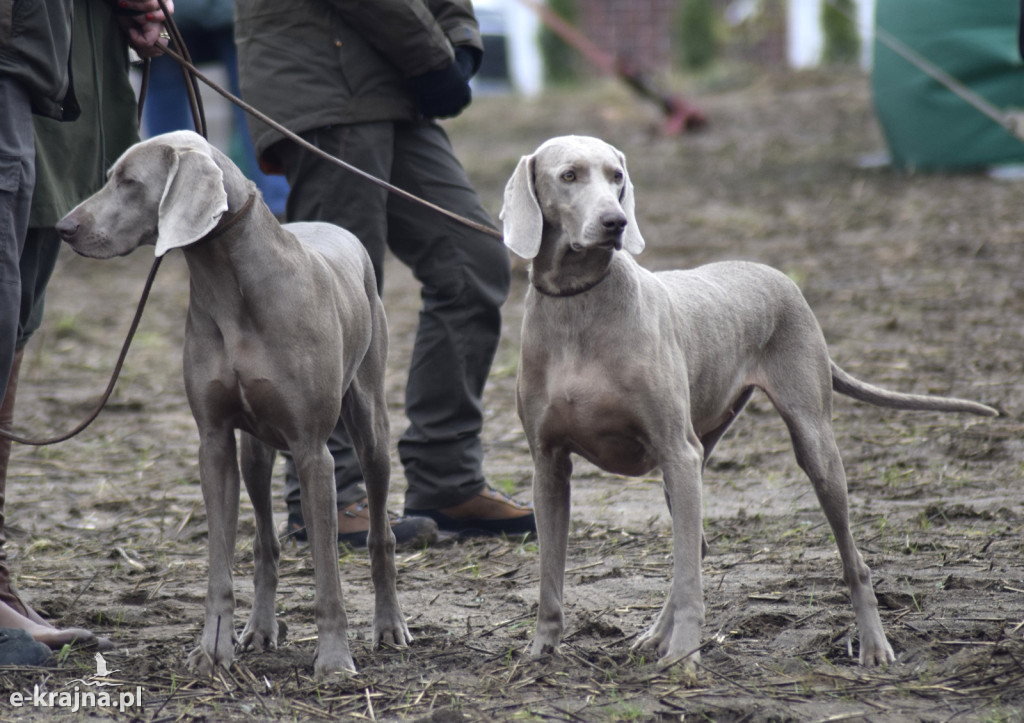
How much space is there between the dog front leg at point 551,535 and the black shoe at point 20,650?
129 cm

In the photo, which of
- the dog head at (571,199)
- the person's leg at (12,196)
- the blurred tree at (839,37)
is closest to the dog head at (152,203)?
the person's leg at (12,196)

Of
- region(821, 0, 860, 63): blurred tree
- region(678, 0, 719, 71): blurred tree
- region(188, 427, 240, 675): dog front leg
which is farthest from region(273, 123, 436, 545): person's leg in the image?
region(678, 0, 719, 71): blurred tree

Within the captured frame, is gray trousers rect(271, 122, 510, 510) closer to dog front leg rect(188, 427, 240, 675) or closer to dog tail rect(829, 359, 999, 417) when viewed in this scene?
dog front leg rect(188, 427, 240, 675)

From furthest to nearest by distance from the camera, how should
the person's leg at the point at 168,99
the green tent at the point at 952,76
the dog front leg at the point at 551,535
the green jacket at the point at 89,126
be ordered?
1. the green tent at the point at 952,76
2. the person's leg at the point at 168,99
3. the green jacket at the point at 89,126
4. the dog front leg at the point at 551,535

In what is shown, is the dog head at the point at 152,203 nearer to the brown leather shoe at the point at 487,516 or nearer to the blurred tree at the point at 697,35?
the brown leather shoe at the point at 487,516

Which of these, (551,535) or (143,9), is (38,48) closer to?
(143,9)

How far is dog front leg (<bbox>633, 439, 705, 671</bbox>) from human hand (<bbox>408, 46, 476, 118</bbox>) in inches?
67.4

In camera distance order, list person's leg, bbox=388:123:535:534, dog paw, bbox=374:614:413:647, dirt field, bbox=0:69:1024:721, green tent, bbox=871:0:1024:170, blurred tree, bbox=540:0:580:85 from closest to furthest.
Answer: dirt field, bbox=0:69:1024:721 < dog paw, bbox=374:614:413:647 < person's leg, bbox=388:123:535:534 < green tent, bbox=871:0:1024:170 < blurred tree, bbox=540:0:580:85

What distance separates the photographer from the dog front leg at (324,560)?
322cm

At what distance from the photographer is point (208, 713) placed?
2.95 meters

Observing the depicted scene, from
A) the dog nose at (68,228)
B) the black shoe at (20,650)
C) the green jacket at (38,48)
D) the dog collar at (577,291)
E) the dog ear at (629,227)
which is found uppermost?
the green jacket at (38,48)

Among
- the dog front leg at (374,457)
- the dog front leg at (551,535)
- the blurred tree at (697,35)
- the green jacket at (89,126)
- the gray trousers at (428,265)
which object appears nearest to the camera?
the dog front leg at (551,535)

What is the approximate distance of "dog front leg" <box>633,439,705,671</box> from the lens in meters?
3.10

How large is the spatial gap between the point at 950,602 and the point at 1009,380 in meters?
2.92
